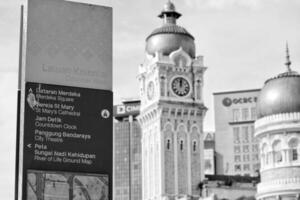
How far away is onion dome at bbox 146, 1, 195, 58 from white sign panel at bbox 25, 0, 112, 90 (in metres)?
71.8

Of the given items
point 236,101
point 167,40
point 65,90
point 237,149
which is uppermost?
point 167,40

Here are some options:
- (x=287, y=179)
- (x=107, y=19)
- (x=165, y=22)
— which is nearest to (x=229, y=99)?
(x=165, y=22)

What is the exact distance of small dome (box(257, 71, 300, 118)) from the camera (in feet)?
317

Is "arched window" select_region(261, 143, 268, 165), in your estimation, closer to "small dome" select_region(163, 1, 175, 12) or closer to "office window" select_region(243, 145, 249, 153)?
"small dome" select_region(163, 1, 175, 12)

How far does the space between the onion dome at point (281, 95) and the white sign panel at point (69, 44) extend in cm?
3746

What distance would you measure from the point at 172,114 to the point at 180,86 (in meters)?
4.61

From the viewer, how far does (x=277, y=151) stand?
319 ft

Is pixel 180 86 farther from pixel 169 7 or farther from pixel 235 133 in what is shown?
pixel 235 133

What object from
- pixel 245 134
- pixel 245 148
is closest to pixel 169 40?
pixel 245 134

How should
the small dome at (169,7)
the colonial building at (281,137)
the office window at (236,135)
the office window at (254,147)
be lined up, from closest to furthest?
the colonial building at (281,137), the small dome at (169,7), the office window at (236,135), the office window at (254,147)

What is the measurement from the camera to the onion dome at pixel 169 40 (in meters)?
136

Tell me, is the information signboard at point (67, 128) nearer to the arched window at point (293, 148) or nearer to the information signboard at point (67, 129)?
the information signboard at point (67, 129)

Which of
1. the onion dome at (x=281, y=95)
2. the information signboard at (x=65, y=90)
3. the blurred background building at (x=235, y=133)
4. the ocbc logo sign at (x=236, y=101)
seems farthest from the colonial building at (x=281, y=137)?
the ocbc logo sign at (x=236, y=101)

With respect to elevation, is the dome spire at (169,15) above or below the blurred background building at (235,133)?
above
